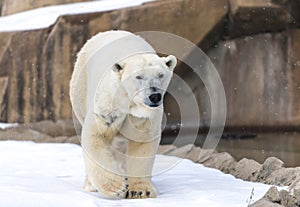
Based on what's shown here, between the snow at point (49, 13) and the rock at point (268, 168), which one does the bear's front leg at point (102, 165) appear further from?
the snow at point (49, 13)

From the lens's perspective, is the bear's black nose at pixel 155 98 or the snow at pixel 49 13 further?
the snow at pixel 49 13

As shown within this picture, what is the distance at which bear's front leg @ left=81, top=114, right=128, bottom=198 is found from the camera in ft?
15.3

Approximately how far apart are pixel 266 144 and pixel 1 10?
7.39 m

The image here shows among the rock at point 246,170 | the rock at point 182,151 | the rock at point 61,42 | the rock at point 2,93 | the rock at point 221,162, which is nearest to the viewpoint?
the rock at point 246,170

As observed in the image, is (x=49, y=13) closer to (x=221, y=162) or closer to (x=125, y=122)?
(x=221, y=162)

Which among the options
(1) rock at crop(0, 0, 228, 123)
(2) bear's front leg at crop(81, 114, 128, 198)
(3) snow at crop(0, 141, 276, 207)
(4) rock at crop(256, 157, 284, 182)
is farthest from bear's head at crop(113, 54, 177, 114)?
(1) rock at crop(0, 0, 228, 123)

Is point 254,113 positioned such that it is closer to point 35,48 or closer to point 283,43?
point 283,43

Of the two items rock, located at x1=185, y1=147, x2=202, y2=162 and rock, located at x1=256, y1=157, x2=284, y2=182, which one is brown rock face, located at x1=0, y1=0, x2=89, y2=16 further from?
rock, located at x1=256, y1=157, x2=284, y2=182

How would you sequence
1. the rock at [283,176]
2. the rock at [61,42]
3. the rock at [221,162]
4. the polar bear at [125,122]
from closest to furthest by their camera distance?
the polar bear at [125,122] < the rock at [283,176] < the rock at [221,162] < the rock at [61,42]

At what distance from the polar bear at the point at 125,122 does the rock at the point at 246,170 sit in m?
1.54

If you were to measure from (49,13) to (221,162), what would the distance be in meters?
5.54

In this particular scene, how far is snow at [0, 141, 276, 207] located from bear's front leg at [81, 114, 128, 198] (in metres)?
0.11

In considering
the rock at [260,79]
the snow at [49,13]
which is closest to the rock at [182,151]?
the rock at [260,79]

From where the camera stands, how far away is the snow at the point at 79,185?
4.16 meters
